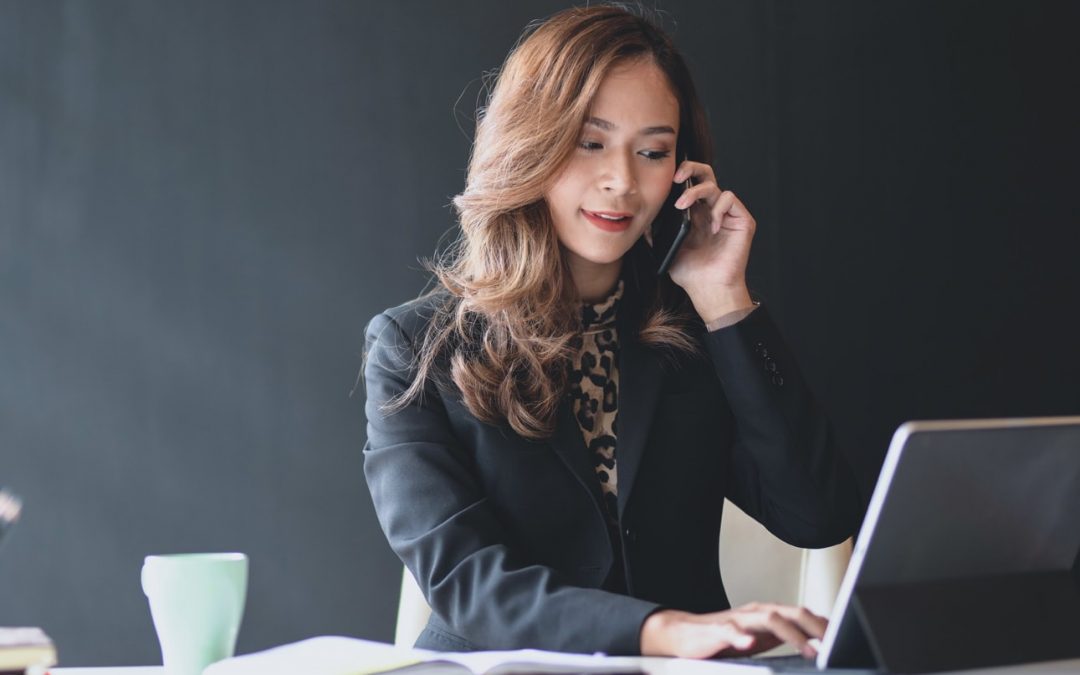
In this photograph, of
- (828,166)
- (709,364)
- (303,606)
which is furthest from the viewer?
(828,166)

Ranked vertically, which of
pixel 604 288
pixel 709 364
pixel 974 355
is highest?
pixel 604 288

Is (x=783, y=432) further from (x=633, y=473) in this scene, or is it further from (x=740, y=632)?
(x=740, y=632)

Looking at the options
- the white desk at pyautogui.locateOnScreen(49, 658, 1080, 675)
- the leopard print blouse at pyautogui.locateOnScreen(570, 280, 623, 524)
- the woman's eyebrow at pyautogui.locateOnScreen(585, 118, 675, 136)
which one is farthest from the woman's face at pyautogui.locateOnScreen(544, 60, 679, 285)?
the white desk at pyautogui.locateOnScreen(49, 658, 1080, 675)

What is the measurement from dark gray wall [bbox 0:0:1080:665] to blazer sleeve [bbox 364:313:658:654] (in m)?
0.83

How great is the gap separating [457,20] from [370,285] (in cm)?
66

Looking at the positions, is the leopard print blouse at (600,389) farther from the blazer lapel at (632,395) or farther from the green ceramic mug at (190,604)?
the green ceramic mug at (190,604)

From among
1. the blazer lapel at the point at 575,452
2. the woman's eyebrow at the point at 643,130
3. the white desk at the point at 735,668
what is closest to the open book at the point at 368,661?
the white desk at the point at 735,668

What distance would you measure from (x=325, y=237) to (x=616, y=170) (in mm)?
1048

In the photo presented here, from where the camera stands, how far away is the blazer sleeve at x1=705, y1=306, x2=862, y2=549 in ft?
5.65

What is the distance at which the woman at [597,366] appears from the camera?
1.65m

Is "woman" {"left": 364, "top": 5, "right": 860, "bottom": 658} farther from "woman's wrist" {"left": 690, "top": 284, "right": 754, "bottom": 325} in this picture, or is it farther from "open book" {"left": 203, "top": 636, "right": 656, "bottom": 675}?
"open book" {"left": 203, "top": 636, "right": 656, "bottom": 675}

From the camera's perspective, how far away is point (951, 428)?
2.95 ft

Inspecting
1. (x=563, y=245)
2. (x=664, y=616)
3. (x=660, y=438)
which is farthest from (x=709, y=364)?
(x=664, y=616)

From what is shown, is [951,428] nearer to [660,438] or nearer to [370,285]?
[660,438]
